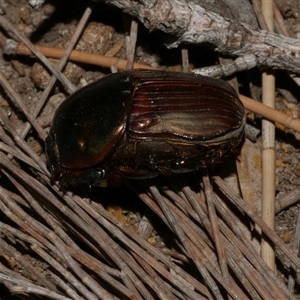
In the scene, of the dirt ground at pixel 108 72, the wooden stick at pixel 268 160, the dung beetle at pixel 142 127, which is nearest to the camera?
the dung beetle at pixel 142 127

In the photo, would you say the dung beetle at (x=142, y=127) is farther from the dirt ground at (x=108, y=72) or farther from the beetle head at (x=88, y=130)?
the dirt ground at (x=108, y=72)

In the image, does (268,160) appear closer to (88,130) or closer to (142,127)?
(142,127)

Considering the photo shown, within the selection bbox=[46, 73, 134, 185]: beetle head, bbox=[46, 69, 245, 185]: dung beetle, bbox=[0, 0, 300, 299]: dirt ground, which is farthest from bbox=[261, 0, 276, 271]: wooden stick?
bbox=[46, 73, 134, 185]: beetle head

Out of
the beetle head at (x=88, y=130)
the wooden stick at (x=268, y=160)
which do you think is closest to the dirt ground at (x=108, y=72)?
the wooden stick at (x=268, y=160)

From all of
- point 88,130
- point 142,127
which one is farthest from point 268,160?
point 88,130

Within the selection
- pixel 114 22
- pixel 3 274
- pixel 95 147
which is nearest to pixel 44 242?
pixel 3 274

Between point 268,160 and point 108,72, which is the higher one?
point 108,72

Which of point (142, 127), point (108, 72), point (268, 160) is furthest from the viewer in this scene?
point (108, 72)

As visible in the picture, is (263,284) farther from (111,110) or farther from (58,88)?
(58,88)
